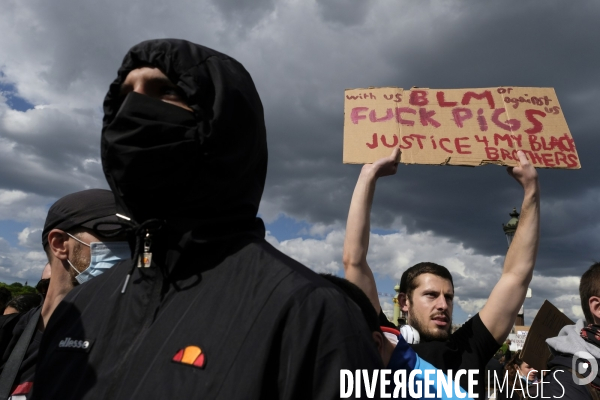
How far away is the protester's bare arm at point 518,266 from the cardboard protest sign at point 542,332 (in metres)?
1.20

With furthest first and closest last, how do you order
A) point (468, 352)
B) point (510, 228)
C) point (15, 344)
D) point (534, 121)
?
point (510, 228), point (534, 121), point (468, 352), point (15, 344)

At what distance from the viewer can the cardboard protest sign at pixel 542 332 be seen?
164 inches

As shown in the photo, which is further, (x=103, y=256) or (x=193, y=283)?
(x=103, y=256)

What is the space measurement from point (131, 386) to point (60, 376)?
41 centimetres

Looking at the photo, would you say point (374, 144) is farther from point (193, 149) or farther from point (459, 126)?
point (193, 149)

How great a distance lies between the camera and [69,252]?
3.12 m

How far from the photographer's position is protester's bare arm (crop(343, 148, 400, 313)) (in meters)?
3.18

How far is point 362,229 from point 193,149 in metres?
1.89

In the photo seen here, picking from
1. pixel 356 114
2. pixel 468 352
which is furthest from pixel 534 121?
pixel 468 352

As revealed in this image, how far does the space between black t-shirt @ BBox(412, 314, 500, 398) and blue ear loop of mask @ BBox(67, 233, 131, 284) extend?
1949 mm

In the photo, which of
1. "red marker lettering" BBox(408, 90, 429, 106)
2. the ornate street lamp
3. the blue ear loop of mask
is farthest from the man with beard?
the ornate street lamp

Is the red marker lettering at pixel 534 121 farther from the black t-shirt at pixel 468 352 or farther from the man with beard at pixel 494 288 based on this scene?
the black t-shirt at pixel 468 352

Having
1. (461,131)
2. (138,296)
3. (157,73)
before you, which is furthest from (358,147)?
(138,296)

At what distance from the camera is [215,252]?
1.55 meters
